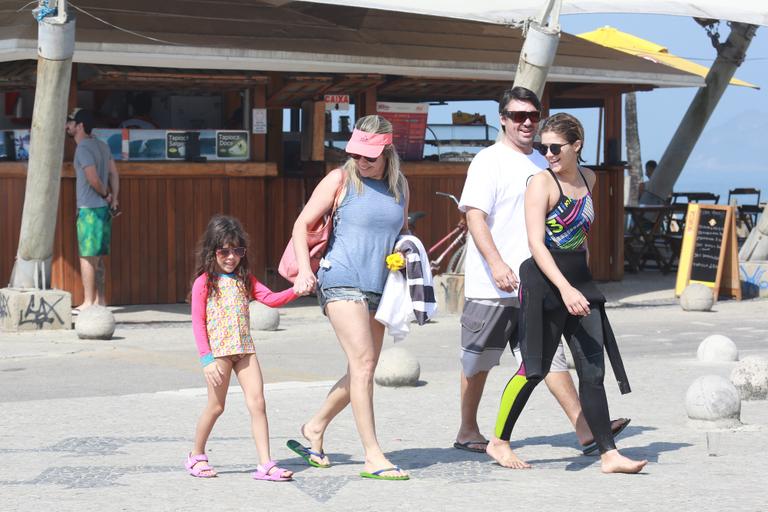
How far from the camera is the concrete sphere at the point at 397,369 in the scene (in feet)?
32.9

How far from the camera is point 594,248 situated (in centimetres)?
1919

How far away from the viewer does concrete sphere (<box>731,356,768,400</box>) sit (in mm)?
9562

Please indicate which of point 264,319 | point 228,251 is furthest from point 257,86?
point 228,251

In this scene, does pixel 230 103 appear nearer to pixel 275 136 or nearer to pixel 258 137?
pixel 275 136

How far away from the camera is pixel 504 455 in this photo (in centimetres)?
727

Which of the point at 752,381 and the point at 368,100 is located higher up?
the point at 368,100

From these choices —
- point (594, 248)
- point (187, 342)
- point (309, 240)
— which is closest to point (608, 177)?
point (594, 248)

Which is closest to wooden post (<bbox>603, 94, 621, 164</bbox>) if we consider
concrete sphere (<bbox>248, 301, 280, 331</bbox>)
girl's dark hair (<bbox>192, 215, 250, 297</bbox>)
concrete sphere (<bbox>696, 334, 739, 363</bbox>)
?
concrete sphere (<bbox>248, 301, 280, 331</bbox>)

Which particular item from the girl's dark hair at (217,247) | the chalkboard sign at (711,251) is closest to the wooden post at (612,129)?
the chalkboard sign at (711,251)

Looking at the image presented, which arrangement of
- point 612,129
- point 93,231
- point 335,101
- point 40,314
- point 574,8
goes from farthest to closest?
point 612,129 → point 335,101 → point 574,8 → point 93,231 → point 40,314

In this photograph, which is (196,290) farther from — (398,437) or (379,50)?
(379,50)

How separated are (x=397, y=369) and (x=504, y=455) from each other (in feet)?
9.27

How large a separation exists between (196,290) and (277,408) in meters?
2.30

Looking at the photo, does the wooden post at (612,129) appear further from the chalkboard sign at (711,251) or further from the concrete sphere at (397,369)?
the concrete sphere at (397,369)
